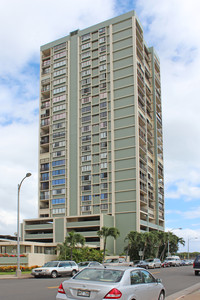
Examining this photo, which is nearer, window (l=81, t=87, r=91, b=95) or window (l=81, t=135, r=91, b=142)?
window (l=81, t=135, r=91, b=142)

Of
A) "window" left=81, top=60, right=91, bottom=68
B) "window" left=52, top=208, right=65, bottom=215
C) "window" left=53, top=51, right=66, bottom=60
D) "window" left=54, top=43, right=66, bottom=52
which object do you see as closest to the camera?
"window" left=52, top=208, right=65, bottom=215

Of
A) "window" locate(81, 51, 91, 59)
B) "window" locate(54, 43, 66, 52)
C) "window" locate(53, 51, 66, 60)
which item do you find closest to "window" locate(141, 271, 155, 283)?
"window" locate(81, 51, 91, 59)

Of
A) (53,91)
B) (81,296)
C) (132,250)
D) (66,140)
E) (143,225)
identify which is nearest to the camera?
(81,296)

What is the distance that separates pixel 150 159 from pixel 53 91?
1095 inches

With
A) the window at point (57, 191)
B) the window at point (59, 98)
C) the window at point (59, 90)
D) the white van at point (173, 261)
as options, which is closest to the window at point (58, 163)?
the window at point (57, 191)

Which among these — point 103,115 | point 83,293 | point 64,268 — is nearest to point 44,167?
point 103,115

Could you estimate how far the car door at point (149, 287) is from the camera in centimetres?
1059

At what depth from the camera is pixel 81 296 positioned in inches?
371

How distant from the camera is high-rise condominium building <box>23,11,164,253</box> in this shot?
239 feet

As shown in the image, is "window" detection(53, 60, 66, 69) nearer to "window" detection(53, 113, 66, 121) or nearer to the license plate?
"window" detection(53, 113, 66, 121)

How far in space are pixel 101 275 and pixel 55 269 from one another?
2058 cm

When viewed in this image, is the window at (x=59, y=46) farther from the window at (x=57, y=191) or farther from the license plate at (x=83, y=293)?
the license plate at (x=83, y=293)

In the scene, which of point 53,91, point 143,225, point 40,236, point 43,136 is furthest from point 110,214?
point 53,91

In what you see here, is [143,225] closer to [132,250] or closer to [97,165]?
[132,250]
